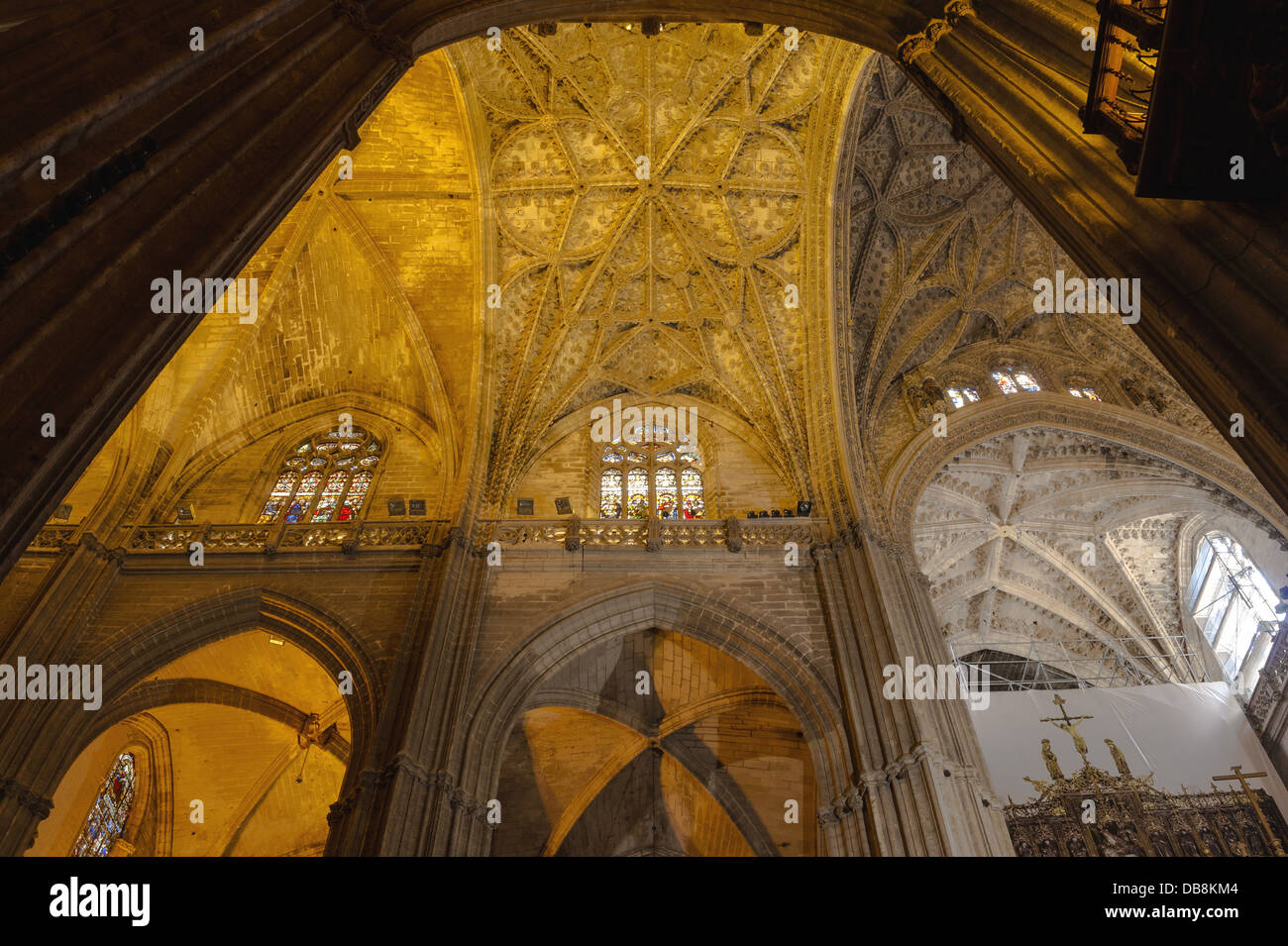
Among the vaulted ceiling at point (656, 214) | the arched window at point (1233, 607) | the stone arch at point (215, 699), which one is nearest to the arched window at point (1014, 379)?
the vaulted ceiling at point (656, 214)

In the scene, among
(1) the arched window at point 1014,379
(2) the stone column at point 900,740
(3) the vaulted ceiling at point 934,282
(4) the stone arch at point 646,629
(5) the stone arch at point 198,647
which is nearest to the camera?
(2) the stone column at point 900,740

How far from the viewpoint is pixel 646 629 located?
12992 millimetres

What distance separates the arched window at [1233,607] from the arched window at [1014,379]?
469cm

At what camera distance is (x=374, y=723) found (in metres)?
10.4

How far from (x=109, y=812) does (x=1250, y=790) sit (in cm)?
1728

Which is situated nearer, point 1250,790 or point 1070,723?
point 1250,790

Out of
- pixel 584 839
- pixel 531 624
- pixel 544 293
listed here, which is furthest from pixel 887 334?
pixel 584 839

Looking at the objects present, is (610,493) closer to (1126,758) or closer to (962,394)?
(962,394)

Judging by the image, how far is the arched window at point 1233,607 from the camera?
15.6 metres

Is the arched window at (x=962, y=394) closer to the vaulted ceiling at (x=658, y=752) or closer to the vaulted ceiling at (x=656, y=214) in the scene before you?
the vaulted ceiling at (x=656, y=214)

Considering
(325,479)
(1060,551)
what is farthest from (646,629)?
(1060,551)

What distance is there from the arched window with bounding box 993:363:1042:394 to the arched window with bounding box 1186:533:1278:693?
469 centimetres

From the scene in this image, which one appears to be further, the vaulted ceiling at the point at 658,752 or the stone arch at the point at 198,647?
the vaulted ceiling at the point at 658,752

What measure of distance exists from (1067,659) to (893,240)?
29.5ft
